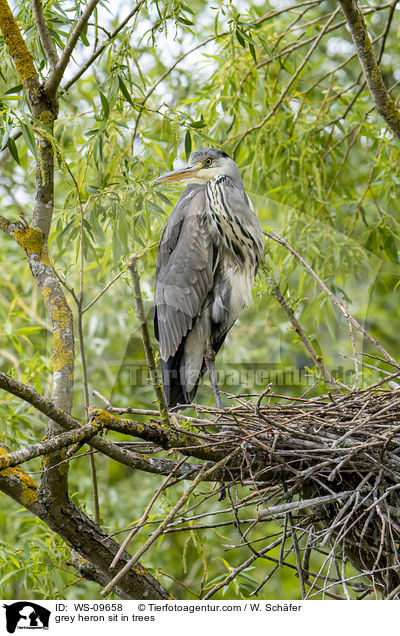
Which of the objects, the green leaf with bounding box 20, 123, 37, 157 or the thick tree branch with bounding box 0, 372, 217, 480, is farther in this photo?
the green leaf with bounding box 20, 123, 37, 157

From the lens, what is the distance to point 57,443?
114 cm

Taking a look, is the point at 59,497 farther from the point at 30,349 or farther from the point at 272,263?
the point at 30,349

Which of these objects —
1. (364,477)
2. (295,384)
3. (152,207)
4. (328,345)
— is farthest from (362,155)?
(364,477)

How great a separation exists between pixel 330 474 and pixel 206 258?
1.04m

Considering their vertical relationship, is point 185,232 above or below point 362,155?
below

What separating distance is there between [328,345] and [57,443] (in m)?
1.95

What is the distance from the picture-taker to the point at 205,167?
2273 millimetres

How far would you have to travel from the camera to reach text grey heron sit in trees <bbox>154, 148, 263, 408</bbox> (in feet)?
7.55

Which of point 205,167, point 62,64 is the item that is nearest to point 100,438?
point 62,64

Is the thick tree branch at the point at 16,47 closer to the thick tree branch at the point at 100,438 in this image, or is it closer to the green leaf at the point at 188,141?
the green leaf at the point at 188,141

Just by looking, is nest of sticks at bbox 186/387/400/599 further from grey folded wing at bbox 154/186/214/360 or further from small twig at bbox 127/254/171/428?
grey folded wing at bbox 154/186/214/360
